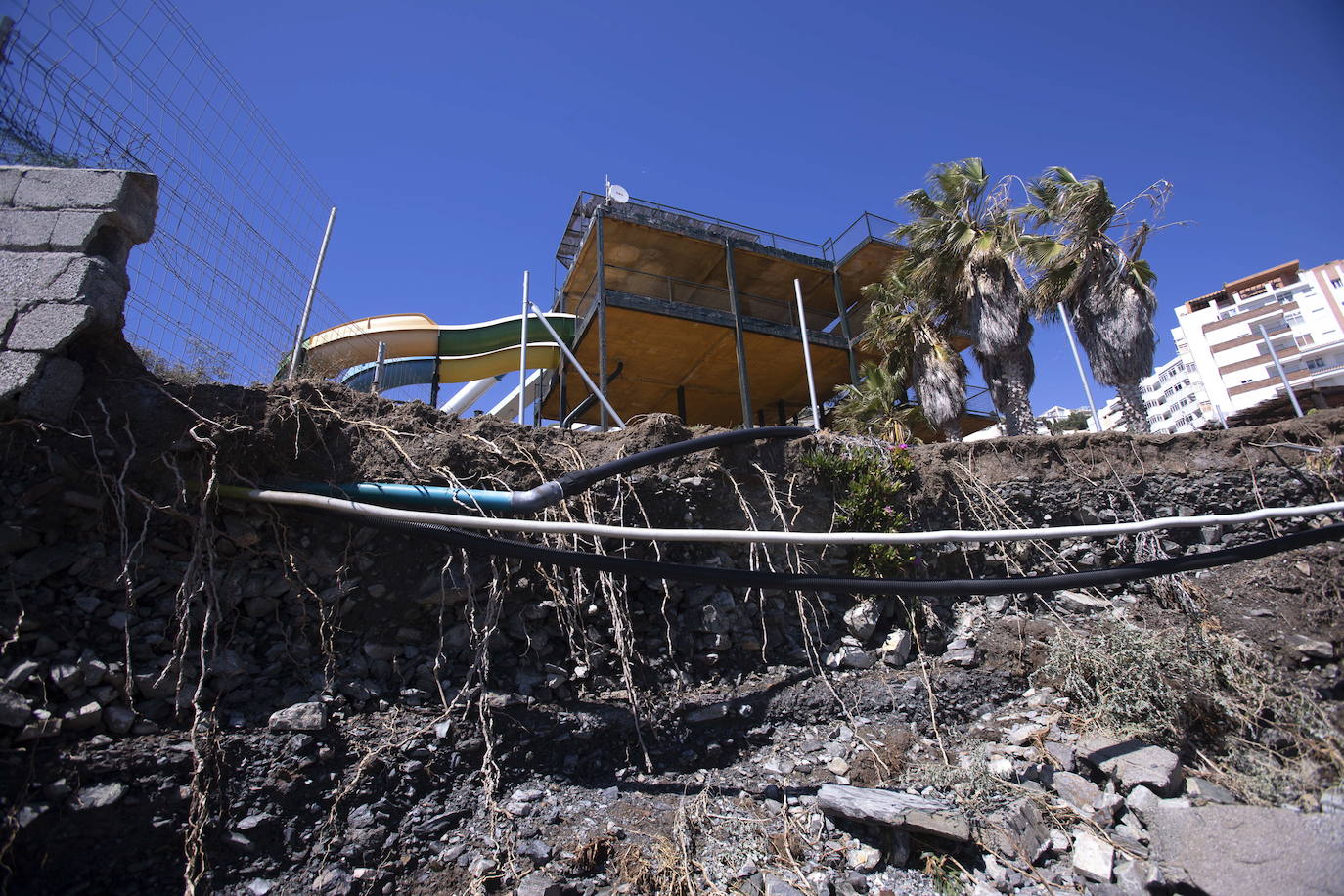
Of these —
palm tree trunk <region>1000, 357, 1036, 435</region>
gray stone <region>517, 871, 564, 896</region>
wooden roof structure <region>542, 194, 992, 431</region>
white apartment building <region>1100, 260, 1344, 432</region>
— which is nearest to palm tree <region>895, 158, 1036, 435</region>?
palm tree trunk <region>1000, 357, 1036, 435</region>

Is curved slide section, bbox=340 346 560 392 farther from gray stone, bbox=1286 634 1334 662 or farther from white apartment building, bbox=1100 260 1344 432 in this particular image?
white apartment building, bbox=1100 260 1344 432

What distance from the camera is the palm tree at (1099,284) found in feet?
33.9

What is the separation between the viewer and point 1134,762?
3150mm

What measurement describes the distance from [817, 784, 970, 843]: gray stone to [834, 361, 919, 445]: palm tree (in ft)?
27.3

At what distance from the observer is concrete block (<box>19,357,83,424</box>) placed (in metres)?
2.70

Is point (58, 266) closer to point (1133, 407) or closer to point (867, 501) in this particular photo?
point (867, 501)

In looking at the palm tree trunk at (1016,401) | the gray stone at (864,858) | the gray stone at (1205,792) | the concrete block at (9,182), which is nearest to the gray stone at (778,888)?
the gray stone at (864,858)

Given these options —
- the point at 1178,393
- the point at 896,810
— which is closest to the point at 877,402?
the point at 896,810

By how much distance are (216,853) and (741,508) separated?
133 inches

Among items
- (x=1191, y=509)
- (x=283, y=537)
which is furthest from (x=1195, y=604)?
(x=283, y=537)

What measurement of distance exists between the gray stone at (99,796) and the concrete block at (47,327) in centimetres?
200

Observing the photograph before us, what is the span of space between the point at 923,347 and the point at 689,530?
1074cm

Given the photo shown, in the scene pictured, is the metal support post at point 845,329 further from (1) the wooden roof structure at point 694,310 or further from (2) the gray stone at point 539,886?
(2) the gray stone at point 539,886

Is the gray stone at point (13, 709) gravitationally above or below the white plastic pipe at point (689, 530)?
below
